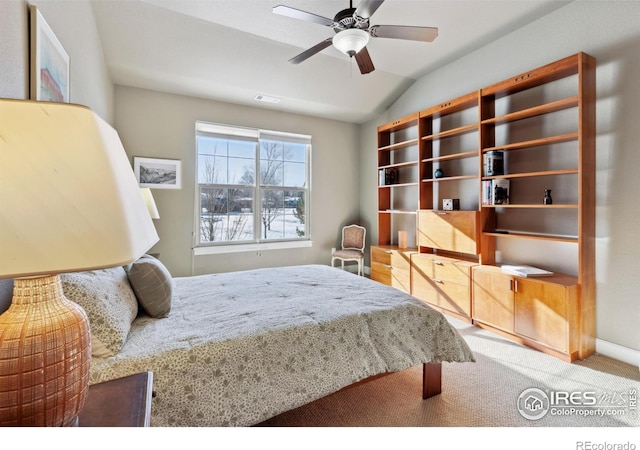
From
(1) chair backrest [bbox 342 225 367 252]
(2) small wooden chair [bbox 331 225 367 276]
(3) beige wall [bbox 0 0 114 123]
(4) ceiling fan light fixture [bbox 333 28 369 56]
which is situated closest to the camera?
(3) beige wall [bbox 0 0 114 123]

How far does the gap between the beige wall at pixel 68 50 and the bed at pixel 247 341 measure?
83cm

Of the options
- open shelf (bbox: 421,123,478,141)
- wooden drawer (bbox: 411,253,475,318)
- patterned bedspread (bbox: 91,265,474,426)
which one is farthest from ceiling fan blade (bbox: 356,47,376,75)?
wooden drawer (bbox: 411,253,475,318)

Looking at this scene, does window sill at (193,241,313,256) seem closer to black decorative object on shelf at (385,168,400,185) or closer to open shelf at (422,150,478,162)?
black decorative object on shelf at (385,168,400,185)

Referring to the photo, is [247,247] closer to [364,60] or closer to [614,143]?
[364,60]

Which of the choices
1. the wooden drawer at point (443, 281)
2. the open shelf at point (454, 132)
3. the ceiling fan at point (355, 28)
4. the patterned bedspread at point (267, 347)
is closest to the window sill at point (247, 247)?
the wooden drawer at point (443, 281)

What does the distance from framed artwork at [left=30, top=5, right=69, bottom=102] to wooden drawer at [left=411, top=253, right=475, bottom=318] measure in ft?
11.4

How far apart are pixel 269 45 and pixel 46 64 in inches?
93.3

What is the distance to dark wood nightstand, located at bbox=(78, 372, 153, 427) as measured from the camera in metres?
0.79

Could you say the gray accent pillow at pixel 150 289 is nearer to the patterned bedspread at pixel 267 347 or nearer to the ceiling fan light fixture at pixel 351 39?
the patterned bedspread at pixel 267 347

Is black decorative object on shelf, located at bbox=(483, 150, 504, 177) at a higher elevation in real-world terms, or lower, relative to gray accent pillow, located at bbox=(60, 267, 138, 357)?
higher

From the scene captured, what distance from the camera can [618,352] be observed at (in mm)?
2338

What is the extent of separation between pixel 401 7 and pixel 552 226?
95.2 inches
